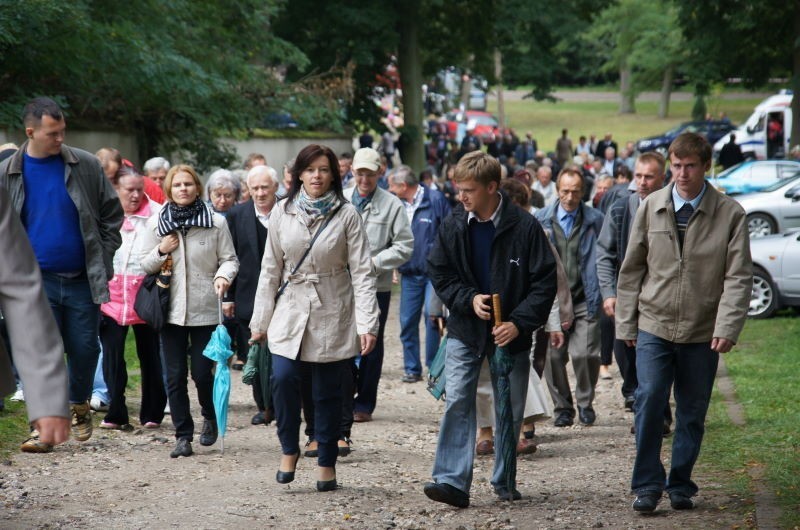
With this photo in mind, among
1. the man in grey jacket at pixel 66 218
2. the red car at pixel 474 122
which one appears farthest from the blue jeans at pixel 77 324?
the red car at pixel 474 122

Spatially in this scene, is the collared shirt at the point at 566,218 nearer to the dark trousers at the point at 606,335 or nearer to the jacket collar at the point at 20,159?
the dark trousers at the point at 606,335

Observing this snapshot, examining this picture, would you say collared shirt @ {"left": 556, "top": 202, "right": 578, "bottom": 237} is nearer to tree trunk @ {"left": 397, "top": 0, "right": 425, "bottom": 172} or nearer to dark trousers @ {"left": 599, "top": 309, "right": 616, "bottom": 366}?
dark trousers @ {"left": 599, "top": 309, "right": 616, "bottom": 366}

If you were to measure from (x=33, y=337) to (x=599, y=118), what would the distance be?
229ft

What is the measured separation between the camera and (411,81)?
103ft

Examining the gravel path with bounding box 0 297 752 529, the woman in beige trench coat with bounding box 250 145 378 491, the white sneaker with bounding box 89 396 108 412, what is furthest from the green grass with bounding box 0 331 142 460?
the woman in beige trench coat with bounding box 250 145 378 491

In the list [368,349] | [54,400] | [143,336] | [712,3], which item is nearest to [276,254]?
[368,349]

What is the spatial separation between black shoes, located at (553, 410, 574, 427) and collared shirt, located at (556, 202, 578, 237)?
4.62ft

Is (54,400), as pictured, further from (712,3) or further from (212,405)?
(712,3)

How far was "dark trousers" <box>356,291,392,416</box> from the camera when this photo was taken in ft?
31.5

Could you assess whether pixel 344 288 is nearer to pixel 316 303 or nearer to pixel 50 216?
pixel 316 303

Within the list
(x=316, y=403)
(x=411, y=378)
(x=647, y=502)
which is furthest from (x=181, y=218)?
(x=411, y=378)

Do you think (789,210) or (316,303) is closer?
(316,303)

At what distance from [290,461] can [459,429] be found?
1.05 m

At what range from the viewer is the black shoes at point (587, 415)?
9.66m
